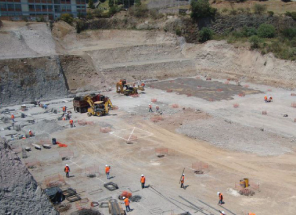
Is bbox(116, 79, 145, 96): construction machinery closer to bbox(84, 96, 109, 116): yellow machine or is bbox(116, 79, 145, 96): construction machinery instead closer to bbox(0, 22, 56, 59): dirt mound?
bbox(84, 96, 109, 116): yellow machine

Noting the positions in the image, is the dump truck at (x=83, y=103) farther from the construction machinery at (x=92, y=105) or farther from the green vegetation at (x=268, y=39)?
the green vegetation at (x=268, y=39)

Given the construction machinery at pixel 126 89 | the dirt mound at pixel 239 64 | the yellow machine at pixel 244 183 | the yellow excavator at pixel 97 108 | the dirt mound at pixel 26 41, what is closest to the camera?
the yellow machine at pixel 244 183

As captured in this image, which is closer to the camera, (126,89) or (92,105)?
(92,105)

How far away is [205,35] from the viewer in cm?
5612

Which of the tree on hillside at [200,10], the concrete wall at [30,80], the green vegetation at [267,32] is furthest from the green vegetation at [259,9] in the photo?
the concrete wall at [30,80]

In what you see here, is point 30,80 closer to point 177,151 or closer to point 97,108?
point 97,108

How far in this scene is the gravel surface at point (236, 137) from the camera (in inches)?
913

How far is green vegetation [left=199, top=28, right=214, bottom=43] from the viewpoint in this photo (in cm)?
5597

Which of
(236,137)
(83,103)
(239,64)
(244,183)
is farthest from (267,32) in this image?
(244,183)

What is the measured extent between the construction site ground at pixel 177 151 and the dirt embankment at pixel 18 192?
5321mm

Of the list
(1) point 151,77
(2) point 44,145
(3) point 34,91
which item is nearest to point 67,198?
(2) point 44,145

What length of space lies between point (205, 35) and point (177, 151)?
121 feet

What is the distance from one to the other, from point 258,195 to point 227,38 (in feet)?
133

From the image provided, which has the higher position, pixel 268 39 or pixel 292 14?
pixel 292 14
